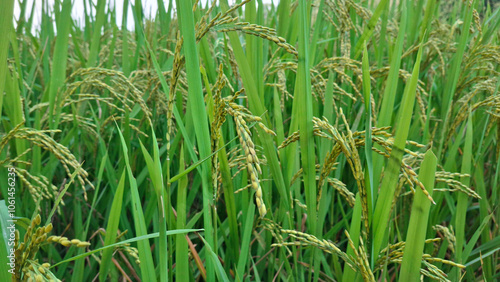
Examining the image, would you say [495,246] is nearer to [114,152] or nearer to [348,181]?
[348,181]

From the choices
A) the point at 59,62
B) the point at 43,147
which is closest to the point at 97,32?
the point at 59,62

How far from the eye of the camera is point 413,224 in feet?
2.80

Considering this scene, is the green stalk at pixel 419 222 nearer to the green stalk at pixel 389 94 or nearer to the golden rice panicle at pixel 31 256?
the green stalk at pixel 389 94

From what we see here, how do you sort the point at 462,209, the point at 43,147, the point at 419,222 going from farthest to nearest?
the point at 462,209, the point at 43,147, the point at 419,222

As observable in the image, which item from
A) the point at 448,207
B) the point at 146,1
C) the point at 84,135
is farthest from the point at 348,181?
the point at 146,1

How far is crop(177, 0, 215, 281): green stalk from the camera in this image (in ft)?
3.04

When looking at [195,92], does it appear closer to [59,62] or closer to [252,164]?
[252,164]

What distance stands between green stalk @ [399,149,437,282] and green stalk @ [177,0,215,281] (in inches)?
16.2

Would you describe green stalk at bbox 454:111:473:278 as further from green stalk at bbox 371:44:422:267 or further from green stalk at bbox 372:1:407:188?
green stalk at bbox 371:44:422:267

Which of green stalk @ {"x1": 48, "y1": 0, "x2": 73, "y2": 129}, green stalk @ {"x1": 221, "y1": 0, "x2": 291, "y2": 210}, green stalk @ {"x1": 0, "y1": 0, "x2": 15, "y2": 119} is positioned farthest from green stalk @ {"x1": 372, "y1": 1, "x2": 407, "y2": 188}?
green stalk @ {"x1": 48, "y1": 0, "x2": 73, "y2": 129}

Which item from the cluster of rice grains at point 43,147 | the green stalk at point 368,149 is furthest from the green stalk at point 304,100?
the cluster of rice grains at point 43,147

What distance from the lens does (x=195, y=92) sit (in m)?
0.96

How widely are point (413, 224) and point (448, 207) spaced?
1033 mm

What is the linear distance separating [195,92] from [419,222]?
1.72 feet
